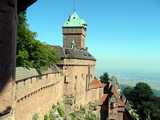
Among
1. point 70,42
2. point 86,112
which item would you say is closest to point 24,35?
point 86,112

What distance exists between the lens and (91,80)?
7019cm

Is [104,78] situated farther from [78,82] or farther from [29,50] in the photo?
[29,50]

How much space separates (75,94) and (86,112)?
16.7 feet

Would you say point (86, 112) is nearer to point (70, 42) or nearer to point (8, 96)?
point (70, 42)

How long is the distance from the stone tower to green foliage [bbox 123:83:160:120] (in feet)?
48.4

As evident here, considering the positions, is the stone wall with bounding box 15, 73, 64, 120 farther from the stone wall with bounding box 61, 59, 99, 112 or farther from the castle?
the stone wall with bounding box 61, 59, 99, 112

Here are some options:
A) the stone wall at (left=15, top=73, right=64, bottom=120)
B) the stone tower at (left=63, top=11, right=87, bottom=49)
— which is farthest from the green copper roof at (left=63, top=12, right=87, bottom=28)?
the stone wall at (left=15, top=73, right=64, bottom=120)

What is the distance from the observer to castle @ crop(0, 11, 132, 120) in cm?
2753

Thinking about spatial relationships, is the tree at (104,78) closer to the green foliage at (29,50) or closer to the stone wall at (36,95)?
the stone wall at (36,95)

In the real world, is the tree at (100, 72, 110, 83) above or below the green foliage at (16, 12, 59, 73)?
below

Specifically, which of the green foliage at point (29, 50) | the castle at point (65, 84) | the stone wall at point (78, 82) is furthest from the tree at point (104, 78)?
the green foliage at point (29, 50)

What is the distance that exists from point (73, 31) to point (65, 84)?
116 ft

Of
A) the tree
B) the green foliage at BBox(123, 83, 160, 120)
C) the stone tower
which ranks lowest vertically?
the green foliage at BBox(123, 83, 160, 120)

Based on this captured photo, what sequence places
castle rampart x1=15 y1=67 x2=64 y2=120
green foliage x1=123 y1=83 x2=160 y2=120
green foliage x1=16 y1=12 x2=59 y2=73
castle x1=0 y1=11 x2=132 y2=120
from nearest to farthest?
castle rampart x1=15 y1=67 x2=64 y2=120 → castle x1=0 y1=11 x2=132 y2=120 → green foliage x1=16 y1=12 x2=59 y2=73 → green foliage x1=123 y1=83 x2=160 y2=120
